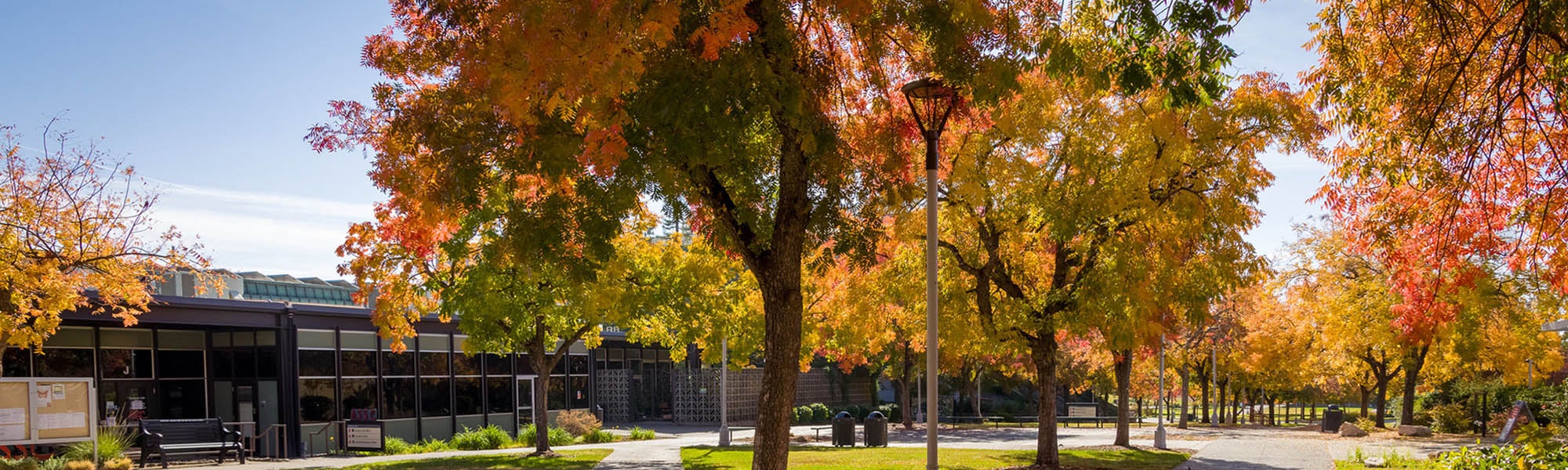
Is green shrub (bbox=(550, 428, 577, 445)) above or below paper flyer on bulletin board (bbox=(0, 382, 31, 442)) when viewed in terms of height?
below

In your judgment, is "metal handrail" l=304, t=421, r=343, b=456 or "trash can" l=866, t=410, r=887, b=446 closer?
"trash can" l=866, t=410, r=887, b=446

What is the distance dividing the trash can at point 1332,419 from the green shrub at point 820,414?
17715 millimetres

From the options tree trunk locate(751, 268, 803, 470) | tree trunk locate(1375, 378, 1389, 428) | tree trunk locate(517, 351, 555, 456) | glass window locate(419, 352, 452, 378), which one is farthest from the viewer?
tree trunk locate(1375, 378, 1389, 428)

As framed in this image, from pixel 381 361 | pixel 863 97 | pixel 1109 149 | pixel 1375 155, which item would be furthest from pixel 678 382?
pixel 1375 155

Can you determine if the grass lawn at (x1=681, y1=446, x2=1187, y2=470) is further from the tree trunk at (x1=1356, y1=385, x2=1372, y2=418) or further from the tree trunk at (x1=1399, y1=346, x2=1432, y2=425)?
the tree trunk at (x1=1356, y1=385, x2=1372, y2=418)

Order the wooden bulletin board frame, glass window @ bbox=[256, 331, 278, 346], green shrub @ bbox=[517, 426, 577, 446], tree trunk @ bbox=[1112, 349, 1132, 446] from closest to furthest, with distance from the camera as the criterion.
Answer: the wooden bulletin board frame < tree trunk @ bbox=[1112, 349, 1132, 446] < glass window @ bbox=[256, 331, 278, 346] < green shrub @ bbox=[517, 426, 577, 446]

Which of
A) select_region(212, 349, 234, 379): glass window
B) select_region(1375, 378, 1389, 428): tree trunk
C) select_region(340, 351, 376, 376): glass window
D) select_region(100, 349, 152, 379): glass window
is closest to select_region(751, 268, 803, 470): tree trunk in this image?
select_region(340, 351, 376, 376): glass window

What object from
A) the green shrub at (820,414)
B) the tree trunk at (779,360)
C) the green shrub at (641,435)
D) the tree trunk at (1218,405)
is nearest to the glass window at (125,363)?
the green shrub at (641,435)

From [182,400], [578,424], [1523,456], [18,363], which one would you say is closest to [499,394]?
[578,424]

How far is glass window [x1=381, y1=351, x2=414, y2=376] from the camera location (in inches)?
1172

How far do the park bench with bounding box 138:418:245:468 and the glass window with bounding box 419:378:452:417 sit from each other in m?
8.06

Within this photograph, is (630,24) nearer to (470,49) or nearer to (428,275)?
(470,49)

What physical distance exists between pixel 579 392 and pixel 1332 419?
2431 centimetres

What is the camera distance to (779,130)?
1166 cm
